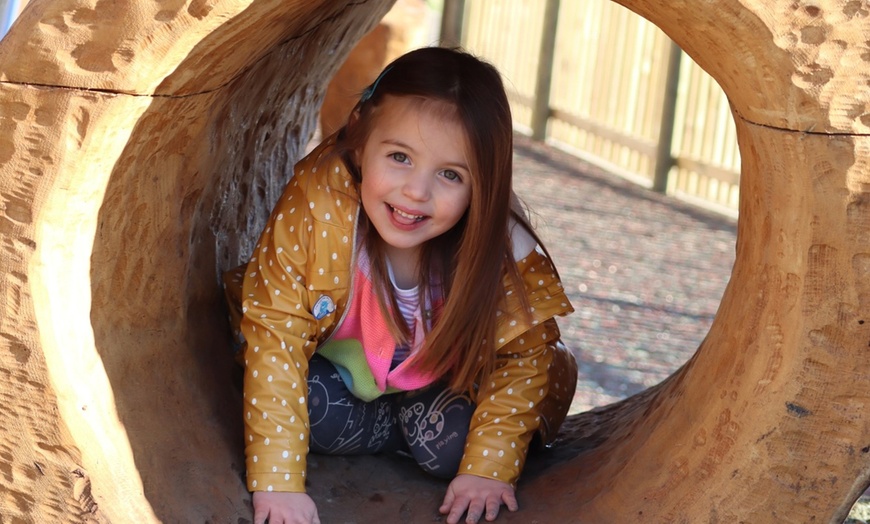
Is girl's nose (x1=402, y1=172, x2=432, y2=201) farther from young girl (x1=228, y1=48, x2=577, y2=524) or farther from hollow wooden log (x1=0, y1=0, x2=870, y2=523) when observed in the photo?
hollow wooden log (x1=0, y1=0, x2=870, y2=523)

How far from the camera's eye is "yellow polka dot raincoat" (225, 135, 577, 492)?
2037 millimetres

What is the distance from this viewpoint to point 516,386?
7.44 feet

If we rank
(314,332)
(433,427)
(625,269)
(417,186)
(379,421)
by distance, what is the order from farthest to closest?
(625,269) → (379,421) → (433,427) → (314,332) → (417,186)

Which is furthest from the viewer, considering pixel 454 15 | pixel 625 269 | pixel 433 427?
pixel 454 15

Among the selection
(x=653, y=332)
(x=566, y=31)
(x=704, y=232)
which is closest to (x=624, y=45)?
(x=566, y=31)

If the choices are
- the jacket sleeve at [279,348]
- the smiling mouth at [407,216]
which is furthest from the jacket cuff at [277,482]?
the smiling mouth at [407,216]

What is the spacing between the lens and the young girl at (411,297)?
6.82 ft

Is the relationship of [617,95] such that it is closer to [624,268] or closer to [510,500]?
[624,268]

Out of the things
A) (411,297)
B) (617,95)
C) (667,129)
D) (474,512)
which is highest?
(617,95)

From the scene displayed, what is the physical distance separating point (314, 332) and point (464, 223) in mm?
395

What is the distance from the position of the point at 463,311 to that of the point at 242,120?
27.9 inches

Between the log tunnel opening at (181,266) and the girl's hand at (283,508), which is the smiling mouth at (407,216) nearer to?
the log tunnel opening at (181,266)

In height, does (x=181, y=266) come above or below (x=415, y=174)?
below

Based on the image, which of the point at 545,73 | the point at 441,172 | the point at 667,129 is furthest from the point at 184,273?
the point at 545,73
